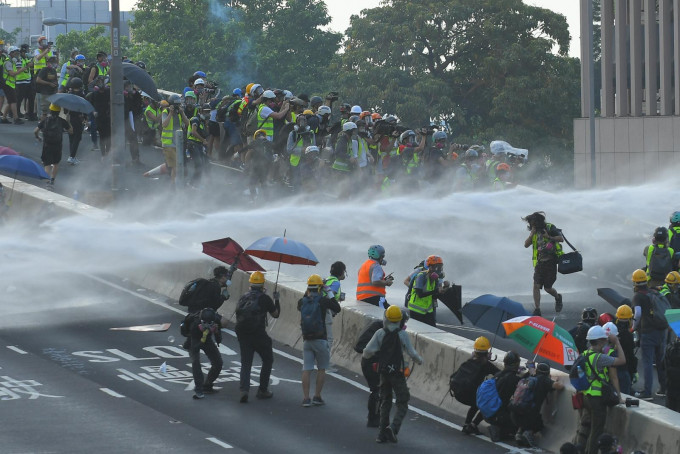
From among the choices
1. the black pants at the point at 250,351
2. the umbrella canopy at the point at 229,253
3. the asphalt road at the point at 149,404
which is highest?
the umbrella canopy at the point at 229,253

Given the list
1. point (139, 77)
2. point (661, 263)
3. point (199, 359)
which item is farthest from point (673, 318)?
point (139, 77)

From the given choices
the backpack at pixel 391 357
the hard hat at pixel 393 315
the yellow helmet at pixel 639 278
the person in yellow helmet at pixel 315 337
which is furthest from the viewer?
the yellow helmet at pixel 639 278

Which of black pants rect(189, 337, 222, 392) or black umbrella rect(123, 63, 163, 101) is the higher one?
black umbrella rect(123, 63, 163, 101)

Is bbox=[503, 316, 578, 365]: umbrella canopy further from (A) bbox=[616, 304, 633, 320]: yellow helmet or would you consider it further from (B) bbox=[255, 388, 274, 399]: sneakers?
(B) bbox=[255, 388, 274, 399]: sneakers

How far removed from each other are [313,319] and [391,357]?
1929mm

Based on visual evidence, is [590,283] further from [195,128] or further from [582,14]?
[582,14]

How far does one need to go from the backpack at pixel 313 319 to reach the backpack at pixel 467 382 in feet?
6.69

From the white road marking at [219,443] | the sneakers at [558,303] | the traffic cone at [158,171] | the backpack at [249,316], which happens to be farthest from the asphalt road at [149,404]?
the traffic cone at [158,171]

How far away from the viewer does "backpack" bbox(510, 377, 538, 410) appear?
16.2 meters

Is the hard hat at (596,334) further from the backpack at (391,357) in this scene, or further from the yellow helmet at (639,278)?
the yellow helmet at (639,278)

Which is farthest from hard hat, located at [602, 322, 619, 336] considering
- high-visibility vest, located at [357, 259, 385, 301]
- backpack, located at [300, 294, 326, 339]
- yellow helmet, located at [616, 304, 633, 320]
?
high-visibility vest, located at [357, 259, 385, 301]

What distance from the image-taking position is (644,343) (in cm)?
1845

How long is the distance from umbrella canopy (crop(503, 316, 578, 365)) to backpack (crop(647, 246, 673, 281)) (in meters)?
5.78

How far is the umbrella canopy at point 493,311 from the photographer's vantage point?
1778 cm
